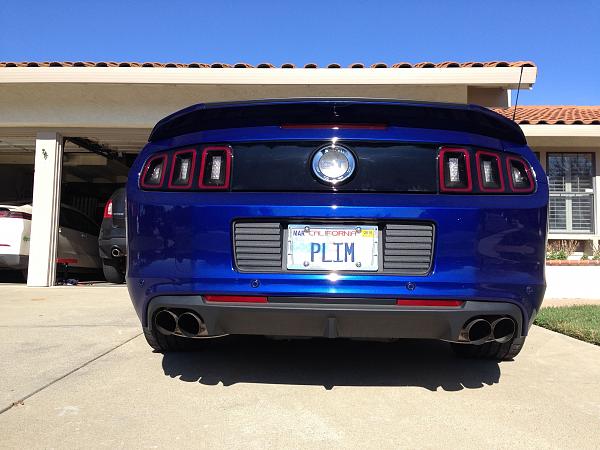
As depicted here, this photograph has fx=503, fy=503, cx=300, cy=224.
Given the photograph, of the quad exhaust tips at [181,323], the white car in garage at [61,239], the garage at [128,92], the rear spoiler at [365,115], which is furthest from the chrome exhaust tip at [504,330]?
the white car in garage at [61,239]

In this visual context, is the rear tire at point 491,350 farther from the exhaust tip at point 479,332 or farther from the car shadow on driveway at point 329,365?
the exhaust tip at point 479,332

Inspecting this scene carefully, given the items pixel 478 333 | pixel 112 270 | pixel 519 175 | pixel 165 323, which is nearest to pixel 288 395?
pixel 165 323

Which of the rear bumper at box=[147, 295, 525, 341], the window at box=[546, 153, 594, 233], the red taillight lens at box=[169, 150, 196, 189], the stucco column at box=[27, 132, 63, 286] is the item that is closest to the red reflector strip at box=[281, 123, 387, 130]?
the red taillight lens at box=[169, 150, 196, 189]

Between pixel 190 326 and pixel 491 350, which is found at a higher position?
pixel 190 326

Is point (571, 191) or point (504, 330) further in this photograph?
point (571, 191)

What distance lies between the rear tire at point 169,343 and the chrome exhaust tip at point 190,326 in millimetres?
256

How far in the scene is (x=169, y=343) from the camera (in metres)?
2.99

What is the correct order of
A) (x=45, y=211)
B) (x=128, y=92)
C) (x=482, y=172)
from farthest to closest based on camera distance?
(x=45, y=211) → (x=128, y=92) → (x=482, y=172)

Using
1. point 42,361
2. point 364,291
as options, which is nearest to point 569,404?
point 364,291

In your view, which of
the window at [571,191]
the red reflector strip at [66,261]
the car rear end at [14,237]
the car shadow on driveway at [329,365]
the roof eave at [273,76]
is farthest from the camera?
the window at [571,191]

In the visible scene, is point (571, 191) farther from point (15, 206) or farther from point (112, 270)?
point (15, 206)

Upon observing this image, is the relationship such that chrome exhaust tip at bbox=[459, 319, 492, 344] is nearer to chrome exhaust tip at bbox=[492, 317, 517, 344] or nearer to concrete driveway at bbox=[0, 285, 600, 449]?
chrome exhaust tip at bbox=[492, 317, 517, 344]

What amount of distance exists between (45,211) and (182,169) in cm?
648

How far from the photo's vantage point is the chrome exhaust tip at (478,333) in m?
2.28
